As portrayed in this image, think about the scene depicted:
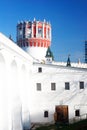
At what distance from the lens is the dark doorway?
23031mm

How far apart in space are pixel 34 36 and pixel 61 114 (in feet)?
80.1

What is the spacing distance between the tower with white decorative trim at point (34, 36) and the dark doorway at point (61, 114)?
71.2 feet

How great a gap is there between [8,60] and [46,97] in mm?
8476

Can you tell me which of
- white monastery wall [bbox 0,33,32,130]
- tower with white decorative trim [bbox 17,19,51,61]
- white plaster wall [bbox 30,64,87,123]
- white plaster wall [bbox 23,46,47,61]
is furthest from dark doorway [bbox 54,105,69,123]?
tower with white decorative trim [bbox 17,19,51,61]

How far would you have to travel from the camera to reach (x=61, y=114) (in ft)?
75.8

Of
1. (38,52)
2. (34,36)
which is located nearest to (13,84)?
(38,52)

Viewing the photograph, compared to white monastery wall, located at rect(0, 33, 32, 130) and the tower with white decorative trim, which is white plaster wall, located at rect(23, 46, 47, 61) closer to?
the tower with white decorative trim

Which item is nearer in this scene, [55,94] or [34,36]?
[55,94]

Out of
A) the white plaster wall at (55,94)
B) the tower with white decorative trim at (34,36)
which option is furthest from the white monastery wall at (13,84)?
the tower with white decorative trim at (34,36)

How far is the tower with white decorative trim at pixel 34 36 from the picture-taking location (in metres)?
44.9

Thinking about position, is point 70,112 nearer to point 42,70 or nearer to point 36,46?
point 42,70

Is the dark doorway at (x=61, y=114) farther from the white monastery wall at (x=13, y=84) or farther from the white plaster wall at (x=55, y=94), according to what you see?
the white monastery wall at (x=13, y=84)

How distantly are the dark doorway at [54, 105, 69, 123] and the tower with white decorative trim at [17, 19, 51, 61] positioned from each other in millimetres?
21709

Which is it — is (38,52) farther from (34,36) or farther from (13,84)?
(13,84)
